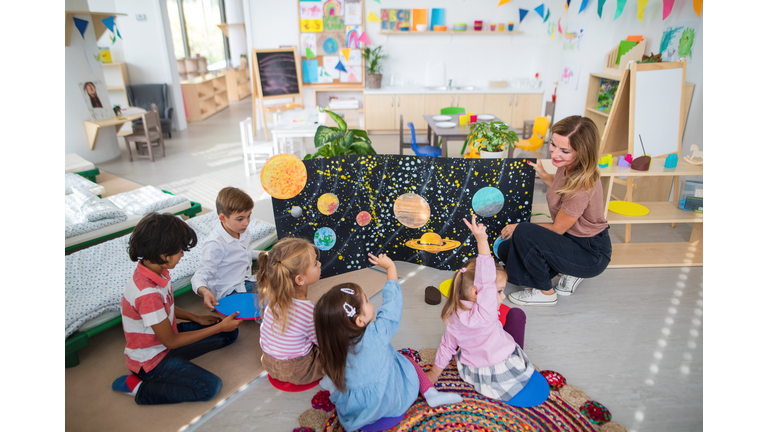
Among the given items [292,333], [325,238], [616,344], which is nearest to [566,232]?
[616,344]

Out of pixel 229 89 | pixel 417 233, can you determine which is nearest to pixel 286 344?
pixel 417 233

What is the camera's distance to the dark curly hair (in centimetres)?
173

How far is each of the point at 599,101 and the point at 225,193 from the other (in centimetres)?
470

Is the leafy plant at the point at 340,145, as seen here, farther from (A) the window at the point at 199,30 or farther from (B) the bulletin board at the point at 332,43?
(A) the window at the point at 199,30

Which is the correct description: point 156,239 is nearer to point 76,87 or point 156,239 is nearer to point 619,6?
point 76,87

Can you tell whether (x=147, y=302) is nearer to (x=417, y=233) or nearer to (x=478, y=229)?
(x=478, y=229)

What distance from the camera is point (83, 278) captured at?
2.49 metres

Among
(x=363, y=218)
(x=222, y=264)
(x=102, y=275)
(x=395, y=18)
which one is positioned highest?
(x=395, y=18)

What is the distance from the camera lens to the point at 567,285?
2695 mm

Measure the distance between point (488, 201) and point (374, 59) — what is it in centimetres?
513

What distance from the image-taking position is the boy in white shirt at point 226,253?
7.31 feet

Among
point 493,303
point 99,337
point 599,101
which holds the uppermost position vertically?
point 599,101

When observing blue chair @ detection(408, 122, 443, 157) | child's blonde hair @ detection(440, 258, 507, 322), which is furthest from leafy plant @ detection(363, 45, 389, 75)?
child's blonde hair @ detection(440, 258, 507, 322)
